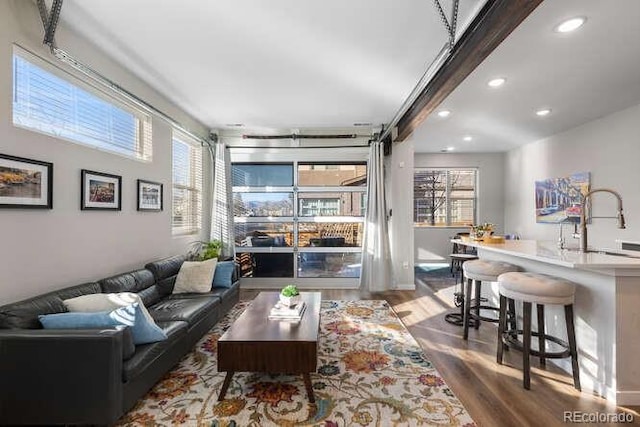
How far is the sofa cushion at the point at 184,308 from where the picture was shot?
2836 millimetres

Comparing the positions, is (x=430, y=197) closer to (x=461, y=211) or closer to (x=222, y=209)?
(x=461, y=211)

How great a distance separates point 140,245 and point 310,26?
2.94m

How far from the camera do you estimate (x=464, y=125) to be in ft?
16.8

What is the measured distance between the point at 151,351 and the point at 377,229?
150 inches

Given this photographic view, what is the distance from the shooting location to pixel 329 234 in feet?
18.6

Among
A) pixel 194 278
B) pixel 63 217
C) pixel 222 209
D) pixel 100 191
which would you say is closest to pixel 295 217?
pixel 222 209

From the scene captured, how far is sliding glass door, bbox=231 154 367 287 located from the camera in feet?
18.5

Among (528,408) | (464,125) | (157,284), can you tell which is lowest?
(528,408)

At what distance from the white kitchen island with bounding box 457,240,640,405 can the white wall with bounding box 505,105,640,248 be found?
113 inches

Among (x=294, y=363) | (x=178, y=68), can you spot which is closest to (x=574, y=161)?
(x=294, y=363)

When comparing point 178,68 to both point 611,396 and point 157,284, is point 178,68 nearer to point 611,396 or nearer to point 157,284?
point 157,284

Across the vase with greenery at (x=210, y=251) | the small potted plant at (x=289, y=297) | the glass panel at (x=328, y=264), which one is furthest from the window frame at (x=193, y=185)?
the small potted plant at (x=289, y=297)

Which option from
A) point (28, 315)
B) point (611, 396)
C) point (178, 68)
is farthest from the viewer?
point (178, 68)
